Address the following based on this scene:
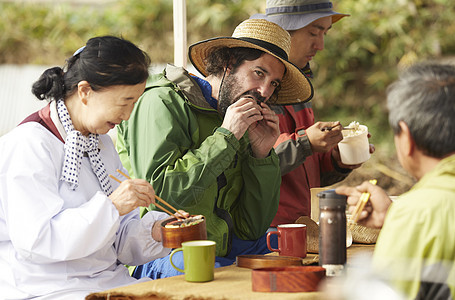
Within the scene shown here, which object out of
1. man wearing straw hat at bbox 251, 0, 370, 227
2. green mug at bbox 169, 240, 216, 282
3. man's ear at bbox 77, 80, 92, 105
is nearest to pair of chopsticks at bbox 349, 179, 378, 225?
green mug at bbox 169, 240, 216, 282

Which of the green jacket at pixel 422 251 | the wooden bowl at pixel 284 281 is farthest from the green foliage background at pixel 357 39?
the green jacket at pixel 422 251

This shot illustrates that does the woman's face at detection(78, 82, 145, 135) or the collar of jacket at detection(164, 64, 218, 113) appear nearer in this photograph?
the woman's face at detection(78, 82, 145, 135)

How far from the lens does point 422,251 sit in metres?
1.49

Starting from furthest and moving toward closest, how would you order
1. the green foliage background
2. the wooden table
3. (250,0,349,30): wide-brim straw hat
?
the green foliage background
(250,0,349,30): wide-brim straw hat
the wooden table

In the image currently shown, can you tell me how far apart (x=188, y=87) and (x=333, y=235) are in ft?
3.59

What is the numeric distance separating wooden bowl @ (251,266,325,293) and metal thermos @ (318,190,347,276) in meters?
0.17

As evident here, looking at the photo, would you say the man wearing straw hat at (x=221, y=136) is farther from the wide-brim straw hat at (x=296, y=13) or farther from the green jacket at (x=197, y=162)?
the wide-brim straw hat at (x=296, y=13)

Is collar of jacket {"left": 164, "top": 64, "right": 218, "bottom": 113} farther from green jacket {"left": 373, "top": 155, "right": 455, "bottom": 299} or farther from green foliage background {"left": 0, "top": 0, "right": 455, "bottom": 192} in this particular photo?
green foliage background {"left": 0, "top": 0, "right": 455, "bottom": 192}

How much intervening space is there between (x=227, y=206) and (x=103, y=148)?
2.20 feet

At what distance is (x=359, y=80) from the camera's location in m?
7.39

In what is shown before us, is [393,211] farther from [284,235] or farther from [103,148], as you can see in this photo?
[103,148]

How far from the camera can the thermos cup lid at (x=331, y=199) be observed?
193cm

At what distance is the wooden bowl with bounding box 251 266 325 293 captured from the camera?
70.4 inches

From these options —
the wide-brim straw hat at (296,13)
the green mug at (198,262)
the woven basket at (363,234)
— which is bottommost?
the woven basket at (363,234)
